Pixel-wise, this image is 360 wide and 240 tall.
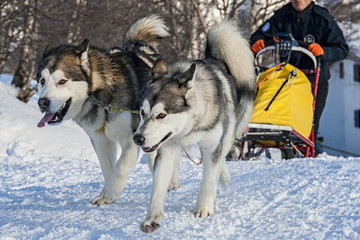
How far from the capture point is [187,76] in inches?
104

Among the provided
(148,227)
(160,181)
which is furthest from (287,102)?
(148,227)

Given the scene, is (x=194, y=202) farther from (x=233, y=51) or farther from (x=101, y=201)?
(x=233, y=51)

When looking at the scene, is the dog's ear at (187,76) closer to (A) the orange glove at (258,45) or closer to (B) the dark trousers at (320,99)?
(A) the orange glove at (258,45)

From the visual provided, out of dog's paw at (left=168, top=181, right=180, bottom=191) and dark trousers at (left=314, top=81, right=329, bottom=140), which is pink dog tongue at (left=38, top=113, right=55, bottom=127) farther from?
dark trousers at (left=314, top=81, right=329, bottom=140)

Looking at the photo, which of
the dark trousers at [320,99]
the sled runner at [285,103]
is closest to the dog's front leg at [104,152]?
the sled runner at [285,103]

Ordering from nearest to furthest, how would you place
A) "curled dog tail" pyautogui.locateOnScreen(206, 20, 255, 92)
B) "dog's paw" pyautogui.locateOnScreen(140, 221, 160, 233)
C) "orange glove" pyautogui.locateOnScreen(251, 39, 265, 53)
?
"dog's paw" pyautogui.locateOnScreen(140, 221, 160, 233) < "curled dog tail" pyautogui.locateOnScreen(206, 20, 255, 92) < "orange glove" pyautogui.locateOnScreen(251, 39, 265, 53)

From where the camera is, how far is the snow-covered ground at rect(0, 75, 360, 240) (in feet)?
8.17

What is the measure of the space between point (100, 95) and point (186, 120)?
0.79 meters

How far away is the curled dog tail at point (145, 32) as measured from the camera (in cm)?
391

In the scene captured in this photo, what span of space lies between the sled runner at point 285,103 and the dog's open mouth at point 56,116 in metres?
2.09

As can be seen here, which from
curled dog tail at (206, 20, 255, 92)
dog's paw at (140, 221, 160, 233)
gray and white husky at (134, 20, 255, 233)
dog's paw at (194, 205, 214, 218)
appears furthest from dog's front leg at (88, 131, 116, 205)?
curled dog tail at (206, 20, 255, 92)

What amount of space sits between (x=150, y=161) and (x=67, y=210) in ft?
2.86

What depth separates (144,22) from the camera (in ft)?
12.8

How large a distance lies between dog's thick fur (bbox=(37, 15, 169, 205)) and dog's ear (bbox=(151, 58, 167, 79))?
16.8 inches
